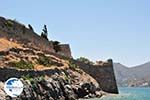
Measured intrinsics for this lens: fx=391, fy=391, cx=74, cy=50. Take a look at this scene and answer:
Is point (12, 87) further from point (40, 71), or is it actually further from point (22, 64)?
point (22, 64)

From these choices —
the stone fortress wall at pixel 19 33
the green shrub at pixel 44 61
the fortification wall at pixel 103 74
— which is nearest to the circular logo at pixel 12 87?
the green shrub at pixel 44 61

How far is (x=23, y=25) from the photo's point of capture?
59969 millimetres

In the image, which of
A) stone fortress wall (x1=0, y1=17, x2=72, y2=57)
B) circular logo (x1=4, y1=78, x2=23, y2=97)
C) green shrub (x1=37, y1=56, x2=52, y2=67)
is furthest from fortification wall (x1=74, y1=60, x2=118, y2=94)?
circular logo (x1=4, y1=78, x2=23, y2=97)

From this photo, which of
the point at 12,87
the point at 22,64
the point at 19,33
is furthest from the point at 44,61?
the point at 12,87

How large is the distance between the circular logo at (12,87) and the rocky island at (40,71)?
17.5 metres

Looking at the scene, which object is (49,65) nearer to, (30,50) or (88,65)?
(30,50)

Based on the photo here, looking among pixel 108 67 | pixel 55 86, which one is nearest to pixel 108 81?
pixel 108 67

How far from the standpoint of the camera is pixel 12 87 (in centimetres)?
1262

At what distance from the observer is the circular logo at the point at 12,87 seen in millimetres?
12516

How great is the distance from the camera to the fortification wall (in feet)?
223

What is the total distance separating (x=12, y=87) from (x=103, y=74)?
5703 centimetres

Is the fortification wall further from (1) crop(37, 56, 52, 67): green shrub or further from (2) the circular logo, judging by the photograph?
(2) the circular logo

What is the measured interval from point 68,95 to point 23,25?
18.2 meters

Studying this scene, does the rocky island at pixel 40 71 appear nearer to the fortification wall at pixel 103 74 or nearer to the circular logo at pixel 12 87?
the fortification wall at pixel 103 74
